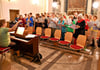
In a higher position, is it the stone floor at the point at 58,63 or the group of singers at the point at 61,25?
the group of singers at the point at 61,25

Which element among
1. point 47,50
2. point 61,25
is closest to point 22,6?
point 61,25

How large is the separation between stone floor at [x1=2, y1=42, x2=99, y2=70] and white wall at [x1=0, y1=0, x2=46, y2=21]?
18.4ft

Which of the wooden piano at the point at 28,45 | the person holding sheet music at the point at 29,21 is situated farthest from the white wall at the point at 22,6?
the wooden piano at the point at 28,45

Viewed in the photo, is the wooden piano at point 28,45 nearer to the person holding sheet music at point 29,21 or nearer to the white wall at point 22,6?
the person holding sheet music at point 29,21

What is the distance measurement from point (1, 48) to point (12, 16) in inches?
275

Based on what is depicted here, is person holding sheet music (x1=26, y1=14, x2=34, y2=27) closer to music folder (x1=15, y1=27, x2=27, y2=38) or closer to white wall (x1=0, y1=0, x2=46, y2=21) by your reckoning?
white wall (x1=0, y1=0, x2=46, y2=21)

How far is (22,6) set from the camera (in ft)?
33.5

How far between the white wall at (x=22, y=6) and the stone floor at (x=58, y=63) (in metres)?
5.60

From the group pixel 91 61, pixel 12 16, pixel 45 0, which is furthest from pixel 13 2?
pixel 91 61

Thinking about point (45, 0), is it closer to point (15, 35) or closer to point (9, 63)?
point (15, 35)

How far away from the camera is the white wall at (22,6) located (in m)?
8.83

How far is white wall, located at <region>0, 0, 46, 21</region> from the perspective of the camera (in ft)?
29.0

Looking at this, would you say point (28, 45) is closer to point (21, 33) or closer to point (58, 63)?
point (21, 33)

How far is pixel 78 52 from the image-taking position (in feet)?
16.0
